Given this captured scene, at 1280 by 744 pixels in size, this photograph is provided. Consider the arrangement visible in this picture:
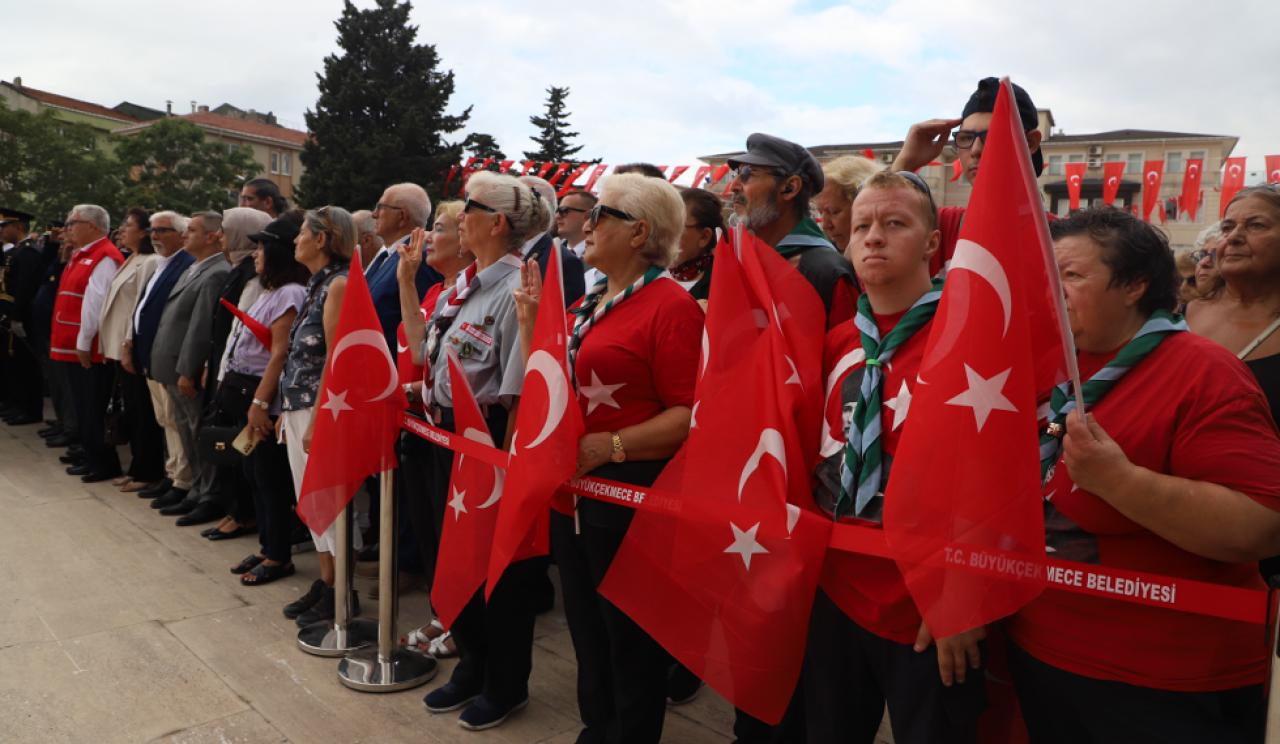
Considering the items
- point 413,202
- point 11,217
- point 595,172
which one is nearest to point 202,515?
point 413,202

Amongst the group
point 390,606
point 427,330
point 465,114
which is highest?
point 465,114

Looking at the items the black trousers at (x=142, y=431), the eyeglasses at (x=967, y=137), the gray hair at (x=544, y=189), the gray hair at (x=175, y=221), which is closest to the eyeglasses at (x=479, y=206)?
the gray hair at (x=544, y=189)

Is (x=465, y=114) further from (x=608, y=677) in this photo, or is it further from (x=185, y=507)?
(x=608, y=677)

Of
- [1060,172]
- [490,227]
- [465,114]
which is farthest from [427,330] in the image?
[1060,172]

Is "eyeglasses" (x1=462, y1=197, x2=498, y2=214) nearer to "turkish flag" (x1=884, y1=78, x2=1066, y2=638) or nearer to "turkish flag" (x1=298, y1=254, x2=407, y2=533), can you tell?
"turkish flag" (x1=298, y1=254, x2=407, y2=533)

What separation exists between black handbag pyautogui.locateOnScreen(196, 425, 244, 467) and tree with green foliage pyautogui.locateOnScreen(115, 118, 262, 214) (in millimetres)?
54557

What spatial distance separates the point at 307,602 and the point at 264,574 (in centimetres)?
66

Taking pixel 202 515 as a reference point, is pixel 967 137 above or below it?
above

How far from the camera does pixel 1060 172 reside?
5756 cm

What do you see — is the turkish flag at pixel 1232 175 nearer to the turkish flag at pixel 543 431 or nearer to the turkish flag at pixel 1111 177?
the turkish flag at pixel 1111 177

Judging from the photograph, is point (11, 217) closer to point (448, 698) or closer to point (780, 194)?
point (448, 698)

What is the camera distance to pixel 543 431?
282 cm

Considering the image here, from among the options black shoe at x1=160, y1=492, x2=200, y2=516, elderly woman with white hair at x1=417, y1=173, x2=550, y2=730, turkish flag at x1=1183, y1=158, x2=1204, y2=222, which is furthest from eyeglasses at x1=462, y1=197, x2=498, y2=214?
turkish flag at x1=1183, y1=158, x2=1204, y2=222

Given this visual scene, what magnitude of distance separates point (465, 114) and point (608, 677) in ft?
150
